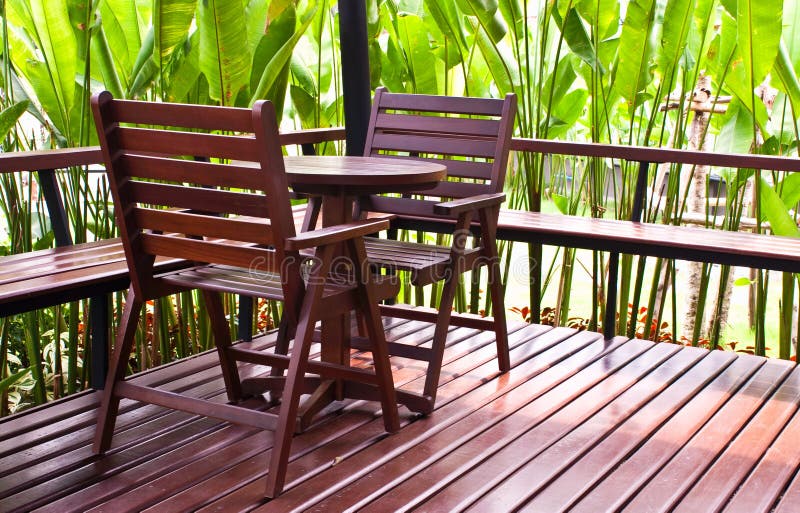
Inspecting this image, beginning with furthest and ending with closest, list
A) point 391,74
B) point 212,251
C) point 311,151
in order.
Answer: point 391,74, point 311,151, point 212,251

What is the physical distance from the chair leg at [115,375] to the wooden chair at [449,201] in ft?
2.41

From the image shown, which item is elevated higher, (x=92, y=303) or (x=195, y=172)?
(x=195, y=172)

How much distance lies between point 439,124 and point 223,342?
3.66 feet

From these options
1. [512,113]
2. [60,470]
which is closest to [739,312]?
[512,113]

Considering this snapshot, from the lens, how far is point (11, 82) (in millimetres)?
3082

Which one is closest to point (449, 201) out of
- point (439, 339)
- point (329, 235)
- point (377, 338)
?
point (439, 339)

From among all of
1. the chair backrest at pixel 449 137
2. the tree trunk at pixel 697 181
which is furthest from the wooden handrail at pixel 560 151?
the tree trunk at pixel 697 181

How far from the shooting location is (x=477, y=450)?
246 cm

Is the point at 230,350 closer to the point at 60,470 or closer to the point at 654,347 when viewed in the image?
the point at 60,470

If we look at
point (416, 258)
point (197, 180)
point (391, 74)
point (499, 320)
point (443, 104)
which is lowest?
point (499, 320)

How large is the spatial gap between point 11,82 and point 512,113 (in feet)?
5.65

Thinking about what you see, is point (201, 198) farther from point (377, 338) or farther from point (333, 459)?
point (333, 459)

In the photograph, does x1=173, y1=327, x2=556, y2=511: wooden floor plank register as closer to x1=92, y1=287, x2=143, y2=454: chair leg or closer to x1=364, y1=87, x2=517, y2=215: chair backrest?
x1=92, y1=287, x2=143, y2=454: chair leg

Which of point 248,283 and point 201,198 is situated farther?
point 248,283
